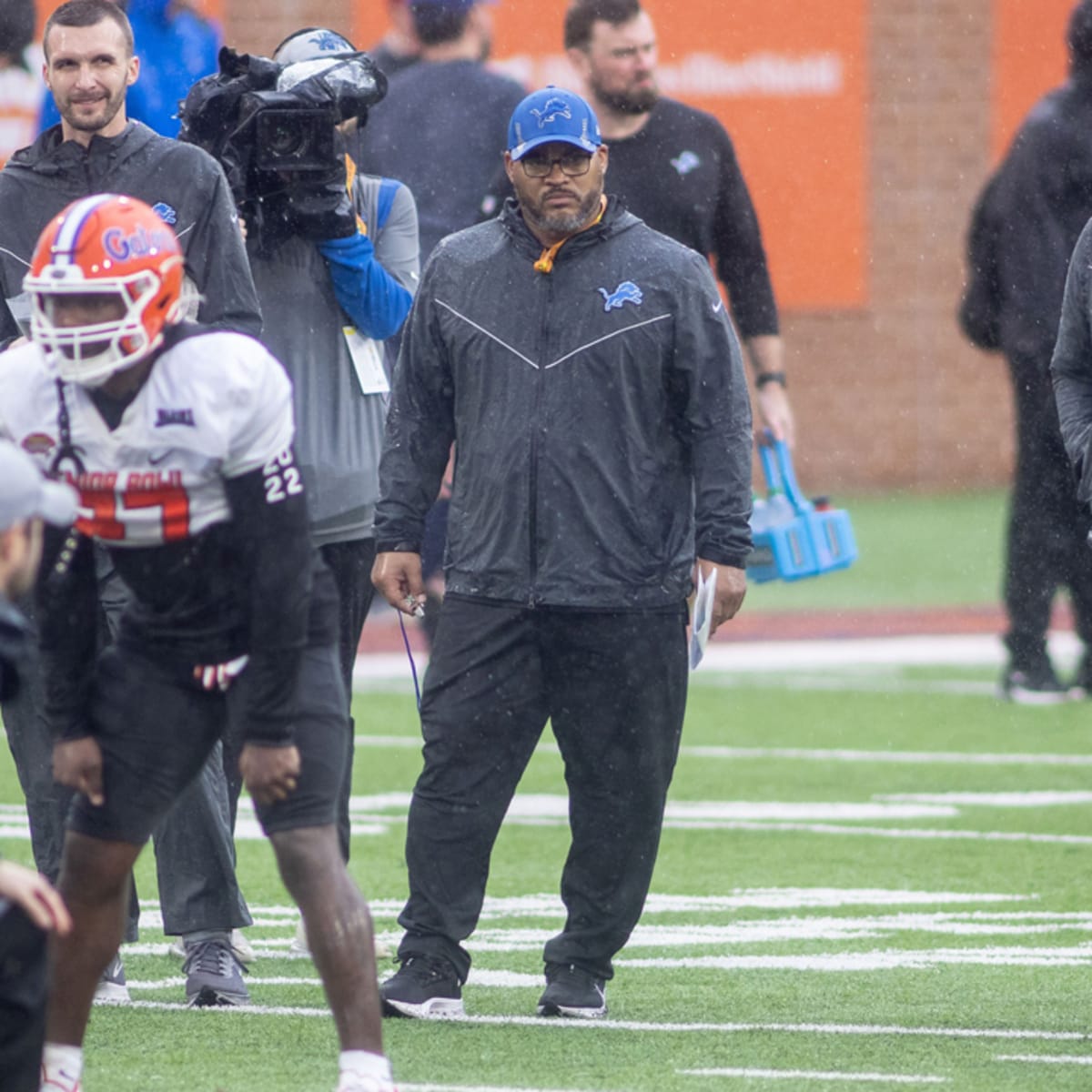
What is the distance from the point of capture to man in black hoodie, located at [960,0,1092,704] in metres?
12.3

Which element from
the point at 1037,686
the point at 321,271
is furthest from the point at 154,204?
the point at 1037,686

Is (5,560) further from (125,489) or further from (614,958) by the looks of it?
(614,958)

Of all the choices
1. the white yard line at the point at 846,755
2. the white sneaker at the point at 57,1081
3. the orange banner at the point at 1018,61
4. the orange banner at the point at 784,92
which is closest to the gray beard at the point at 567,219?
the white sneaker at the point at 57,1081

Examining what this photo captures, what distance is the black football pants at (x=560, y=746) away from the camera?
6.73 metres

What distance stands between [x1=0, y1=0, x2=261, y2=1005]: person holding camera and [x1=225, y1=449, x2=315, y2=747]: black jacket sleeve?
1588mm

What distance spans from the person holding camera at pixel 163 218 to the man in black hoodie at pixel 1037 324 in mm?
6131

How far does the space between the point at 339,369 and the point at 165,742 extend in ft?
6.95

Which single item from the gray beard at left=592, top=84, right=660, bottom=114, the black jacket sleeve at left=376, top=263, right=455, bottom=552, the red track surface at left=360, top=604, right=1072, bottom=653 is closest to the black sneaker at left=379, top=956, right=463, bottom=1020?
the black jacket sleeve at left=376, top=263, right=455, bottom=552

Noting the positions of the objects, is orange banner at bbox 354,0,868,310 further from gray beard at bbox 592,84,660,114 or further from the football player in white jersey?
the football player in white jersey

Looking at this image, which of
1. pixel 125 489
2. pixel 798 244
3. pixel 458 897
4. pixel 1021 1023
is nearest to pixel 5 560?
pixel 125 489

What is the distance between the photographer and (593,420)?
6.69 meters

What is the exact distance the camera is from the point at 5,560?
4559mm

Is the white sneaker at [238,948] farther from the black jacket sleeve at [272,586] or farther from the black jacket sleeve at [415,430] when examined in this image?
the black jacket sleeve at [272,586]

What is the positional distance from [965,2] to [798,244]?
264 centimetres
